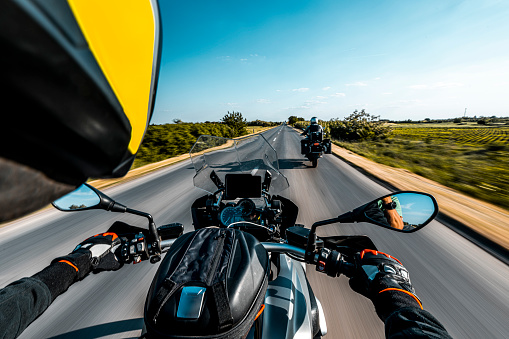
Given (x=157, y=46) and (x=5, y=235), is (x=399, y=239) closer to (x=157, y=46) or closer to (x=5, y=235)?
(x=157, y=46)

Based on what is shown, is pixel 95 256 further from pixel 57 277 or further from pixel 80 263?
pixel 57 277

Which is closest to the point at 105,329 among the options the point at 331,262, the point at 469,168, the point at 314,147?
the point at 331,262

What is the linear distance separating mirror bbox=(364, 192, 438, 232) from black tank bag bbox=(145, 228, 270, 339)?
2.11 feet

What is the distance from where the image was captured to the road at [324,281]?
189cm

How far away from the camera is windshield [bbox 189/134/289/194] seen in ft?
7.57

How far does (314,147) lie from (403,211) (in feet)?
25.5

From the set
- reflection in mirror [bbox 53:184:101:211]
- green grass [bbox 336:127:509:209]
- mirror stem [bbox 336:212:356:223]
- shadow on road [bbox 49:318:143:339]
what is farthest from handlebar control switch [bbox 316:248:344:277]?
green grass [bbox 336:127:509:209]

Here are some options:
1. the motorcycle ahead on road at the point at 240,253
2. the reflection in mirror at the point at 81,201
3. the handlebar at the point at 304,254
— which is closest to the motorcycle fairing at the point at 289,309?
the motorcycle ahead on road at the point at 240,253

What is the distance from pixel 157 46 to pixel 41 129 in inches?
13.3

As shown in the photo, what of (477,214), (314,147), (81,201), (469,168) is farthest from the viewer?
(314,147)

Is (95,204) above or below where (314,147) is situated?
above

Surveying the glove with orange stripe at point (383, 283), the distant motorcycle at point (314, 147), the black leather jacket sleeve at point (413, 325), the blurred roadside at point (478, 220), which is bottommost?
the blurred roadside at point (478, 220)

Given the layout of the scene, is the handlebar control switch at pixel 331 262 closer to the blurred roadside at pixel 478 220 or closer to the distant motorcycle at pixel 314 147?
the blurred roadside at pixel 478 220

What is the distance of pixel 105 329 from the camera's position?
1.86m
